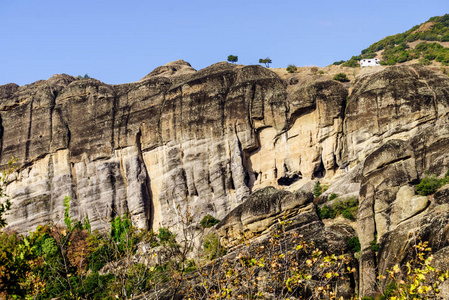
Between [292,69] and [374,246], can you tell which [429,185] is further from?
[292,69]

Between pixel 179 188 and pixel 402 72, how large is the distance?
67.6ft

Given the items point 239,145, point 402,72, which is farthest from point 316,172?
point 402,72

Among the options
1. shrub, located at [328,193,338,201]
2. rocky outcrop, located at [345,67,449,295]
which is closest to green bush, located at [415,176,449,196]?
rocky outcrop, located at [345,67,449,295]

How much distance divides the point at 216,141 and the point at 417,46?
1647 inches

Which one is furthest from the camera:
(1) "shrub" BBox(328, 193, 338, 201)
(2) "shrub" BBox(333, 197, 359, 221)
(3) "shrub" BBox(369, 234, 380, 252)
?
(1) "shrub" BBox(328, 193, 338, 201)

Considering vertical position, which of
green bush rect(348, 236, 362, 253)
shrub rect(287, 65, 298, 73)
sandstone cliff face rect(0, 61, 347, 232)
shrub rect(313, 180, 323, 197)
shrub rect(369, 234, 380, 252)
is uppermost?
shrub rect(287, 65, 298, 73)

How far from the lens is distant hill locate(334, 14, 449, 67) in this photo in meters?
70.0

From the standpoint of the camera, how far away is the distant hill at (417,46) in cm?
7000

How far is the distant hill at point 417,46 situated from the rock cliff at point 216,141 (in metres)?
18.2

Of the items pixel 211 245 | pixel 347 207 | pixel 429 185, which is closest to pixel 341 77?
pixel 347 207

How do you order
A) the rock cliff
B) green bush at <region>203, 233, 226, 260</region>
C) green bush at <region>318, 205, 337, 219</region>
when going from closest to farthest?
green bush at <region>203, 233, 226, 260</region> < green bush at <region>318, 205, 337, 219</region> < the rock cliff

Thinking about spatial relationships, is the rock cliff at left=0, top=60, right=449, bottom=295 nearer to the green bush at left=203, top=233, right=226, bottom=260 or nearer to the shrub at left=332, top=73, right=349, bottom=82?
the green bush at left=203, top=233, right=226, bottom=260

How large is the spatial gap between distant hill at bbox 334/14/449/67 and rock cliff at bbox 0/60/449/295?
18.2 m

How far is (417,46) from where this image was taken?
8094cm
